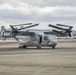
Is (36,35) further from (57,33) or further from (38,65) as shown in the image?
(38,65)

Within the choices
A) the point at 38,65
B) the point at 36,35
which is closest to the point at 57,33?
the point at 36,35

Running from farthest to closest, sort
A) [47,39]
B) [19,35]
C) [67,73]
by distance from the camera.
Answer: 1. [19,35]
2. [47,39]
3. [67,73]

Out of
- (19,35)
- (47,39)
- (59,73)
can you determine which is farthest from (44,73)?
(19,35)

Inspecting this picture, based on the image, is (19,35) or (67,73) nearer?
(67,73)

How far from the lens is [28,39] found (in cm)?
A: 5241

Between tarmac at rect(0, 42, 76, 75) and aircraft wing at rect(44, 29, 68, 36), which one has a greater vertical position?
aircraft wing at rect(44, 29, 68, 36)

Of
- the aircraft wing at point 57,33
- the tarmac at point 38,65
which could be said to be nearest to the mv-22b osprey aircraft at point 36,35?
the aircraft wing at point 57,33

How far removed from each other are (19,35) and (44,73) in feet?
132

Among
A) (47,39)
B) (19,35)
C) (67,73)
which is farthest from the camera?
(19,35)

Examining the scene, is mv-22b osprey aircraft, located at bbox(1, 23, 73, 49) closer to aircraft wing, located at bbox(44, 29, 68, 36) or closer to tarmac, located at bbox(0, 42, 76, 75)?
aircraft wing, located at bbox(44, 29, 68, 36)

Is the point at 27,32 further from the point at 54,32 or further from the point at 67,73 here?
the point at 67,73

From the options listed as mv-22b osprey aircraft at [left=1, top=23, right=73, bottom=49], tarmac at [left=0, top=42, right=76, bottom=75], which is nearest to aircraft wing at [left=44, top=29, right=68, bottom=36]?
mv-22b osprey aircraft at [left=1, top=23, right=73, bottom=49]

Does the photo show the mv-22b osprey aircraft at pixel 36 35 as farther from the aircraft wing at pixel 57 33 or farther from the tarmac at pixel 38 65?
the tarmac at pixel 38 65

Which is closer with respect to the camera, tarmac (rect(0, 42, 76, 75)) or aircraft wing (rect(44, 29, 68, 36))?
tarmac (rect(0, 42, 76, 75))
